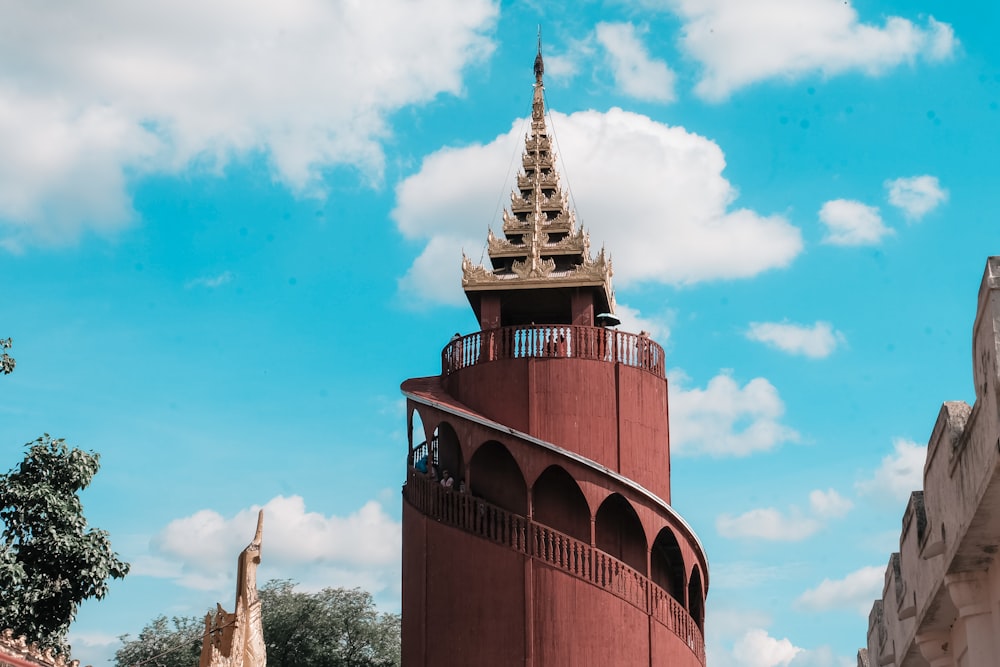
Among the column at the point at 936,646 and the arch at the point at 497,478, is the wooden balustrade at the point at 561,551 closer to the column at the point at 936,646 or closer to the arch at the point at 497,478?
the arch at the point at 497,478

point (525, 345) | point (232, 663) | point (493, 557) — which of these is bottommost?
point (232, 663)

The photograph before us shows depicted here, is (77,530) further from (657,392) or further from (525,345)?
(657,392)

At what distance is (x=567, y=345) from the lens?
2728 cm

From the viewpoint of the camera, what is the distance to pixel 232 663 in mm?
17188

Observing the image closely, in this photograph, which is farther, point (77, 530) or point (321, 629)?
point (321, 629)

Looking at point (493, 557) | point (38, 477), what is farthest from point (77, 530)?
point (493, 557)

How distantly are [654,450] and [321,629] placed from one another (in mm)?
13200

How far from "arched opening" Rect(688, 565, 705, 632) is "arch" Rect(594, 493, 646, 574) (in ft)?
4.28

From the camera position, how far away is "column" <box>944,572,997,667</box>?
11531 millimetres

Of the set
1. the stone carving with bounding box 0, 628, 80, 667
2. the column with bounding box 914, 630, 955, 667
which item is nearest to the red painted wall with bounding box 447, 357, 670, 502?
the stone carving with bounding box 0, 628, 80, 667

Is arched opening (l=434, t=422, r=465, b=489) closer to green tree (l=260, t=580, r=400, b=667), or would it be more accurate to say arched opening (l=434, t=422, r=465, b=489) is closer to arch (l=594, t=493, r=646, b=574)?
arch (l=594, t=493, r=646, b=574)

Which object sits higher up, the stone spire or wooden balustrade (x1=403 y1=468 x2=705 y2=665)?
→ the stone spire

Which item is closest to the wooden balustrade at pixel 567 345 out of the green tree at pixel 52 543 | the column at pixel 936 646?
the green tree at pixel 52 543

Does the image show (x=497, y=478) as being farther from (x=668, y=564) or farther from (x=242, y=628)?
(x=242, y=628)
